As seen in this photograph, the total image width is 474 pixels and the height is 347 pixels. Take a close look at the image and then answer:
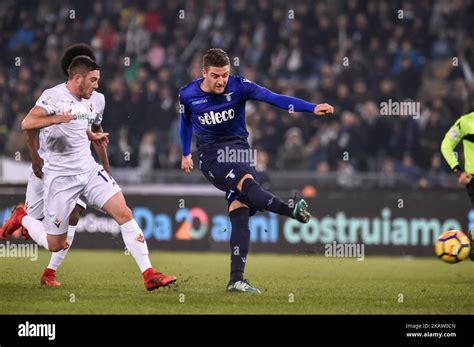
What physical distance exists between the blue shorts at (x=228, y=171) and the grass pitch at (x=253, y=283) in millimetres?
962

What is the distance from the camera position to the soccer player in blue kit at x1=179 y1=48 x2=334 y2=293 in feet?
31.0

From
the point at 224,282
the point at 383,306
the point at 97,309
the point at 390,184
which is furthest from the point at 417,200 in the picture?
the point at 97,309

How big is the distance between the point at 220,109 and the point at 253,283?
2095 millimetres

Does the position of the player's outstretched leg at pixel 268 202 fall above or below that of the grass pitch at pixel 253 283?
above

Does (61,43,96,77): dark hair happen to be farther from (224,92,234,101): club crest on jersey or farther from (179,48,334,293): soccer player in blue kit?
(224,92,234,101): club crest on jersey

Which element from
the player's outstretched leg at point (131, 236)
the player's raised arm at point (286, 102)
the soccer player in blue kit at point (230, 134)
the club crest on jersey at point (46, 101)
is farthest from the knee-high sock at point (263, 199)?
the club crest on jersey at point (46, 101)

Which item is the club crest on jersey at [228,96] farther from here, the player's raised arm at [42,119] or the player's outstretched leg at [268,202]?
the player's raised arm at [42,119]

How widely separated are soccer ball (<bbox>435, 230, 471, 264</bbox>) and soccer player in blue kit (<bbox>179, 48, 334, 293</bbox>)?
1.94m

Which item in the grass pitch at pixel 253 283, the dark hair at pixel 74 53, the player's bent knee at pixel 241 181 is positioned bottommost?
the grass pitch at pixel 253 283

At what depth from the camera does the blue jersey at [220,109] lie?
971cm

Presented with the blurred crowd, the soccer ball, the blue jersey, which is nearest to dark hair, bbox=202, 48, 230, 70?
the blue jersey

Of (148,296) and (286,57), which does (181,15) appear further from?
(148,296)

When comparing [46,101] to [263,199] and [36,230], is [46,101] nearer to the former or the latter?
[36,230]

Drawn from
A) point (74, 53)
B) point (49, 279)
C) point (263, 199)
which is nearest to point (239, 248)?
point (263, 199)
